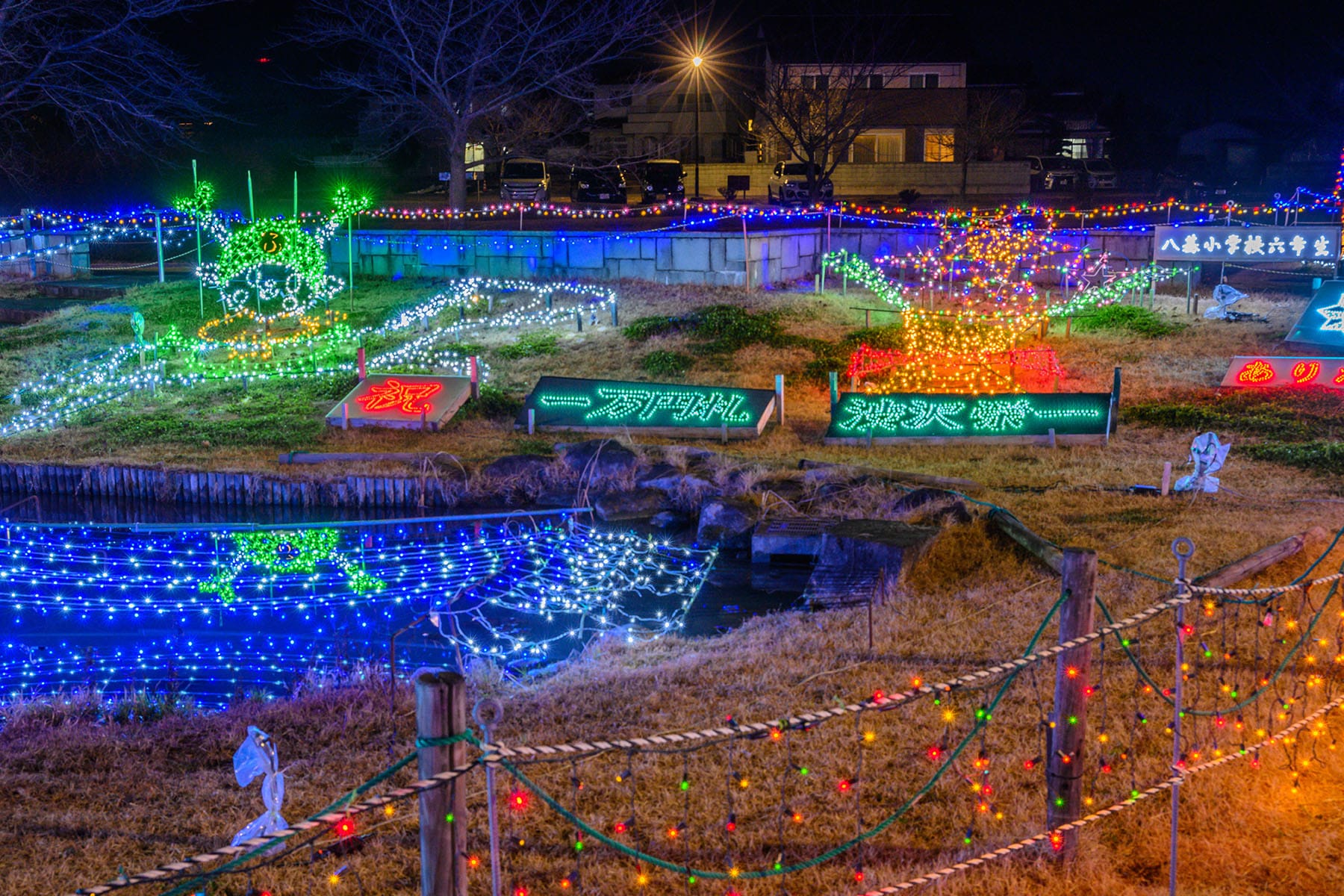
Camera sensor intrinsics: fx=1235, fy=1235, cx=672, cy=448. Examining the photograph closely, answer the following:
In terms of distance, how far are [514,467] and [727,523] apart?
11.2 feet

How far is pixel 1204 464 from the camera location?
1389 centimetres

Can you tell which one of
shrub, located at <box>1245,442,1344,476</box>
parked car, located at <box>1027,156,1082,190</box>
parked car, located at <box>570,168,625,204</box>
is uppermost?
parked car, located at <box>1027,156,1082,190</box>

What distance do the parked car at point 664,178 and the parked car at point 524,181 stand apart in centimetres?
320

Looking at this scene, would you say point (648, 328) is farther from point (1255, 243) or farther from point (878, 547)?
point (878, 547)

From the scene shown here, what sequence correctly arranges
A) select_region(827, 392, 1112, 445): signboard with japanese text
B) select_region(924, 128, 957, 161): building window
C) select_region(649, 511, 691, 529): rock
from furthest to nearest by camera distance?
select_region(924, 128, 957, 161): building window, select_region(827, 392, 1112, 445): signboard with japanese text, select_region(649, 511, 691, 529): rock

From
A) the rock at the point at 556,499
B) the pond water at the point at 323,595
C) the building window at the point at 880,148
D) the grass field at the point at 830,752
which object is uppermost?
the building window at the point at 880,148

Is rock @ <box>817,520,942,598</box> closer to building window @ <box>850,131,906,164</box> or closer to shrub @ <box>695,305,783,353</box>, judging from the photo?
shrub @ <box>695,305,783,353</box>

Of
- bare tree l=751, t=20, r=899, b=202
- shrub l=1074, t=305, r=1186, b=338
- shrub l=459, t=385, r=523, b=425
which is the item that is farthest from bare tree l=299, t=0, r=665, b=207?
shrub l=1074, t=305, r=1186, b=338

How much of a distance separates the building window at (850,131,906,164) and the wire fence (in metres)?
39.3

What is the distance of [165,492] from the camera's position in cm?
1658

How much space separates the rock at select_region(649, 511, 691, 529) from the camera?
51.1 ft

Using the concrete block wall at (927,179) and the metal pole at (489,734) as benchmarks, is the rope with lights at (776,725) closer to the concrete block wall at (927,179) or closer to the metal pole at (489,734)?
the metal pole at (489,734)

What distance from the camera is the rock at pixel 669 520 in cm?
1557

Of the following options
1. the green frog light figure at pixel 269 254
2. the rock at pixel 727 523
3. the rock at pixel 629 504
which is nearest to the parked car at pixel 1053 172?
the green frog light figure at pixel 269 254
